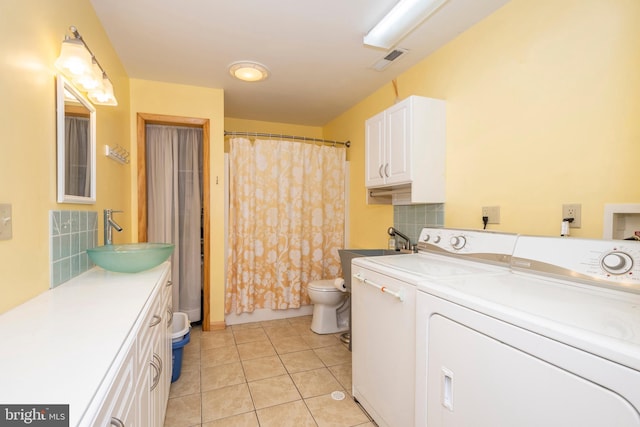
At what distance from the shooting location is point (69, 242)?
1.39 metres

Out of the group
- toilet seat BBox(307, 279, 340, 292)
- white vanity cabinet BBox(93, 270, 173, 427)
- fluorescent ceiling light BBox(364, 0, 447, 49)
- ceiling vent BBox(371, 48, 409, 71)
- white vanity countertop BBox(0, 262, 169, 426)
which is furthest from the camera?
toilet seat BBox(307, 279, 340, 292)

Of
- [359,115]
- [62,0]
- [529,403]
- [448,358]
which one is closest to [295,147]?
[359,115]

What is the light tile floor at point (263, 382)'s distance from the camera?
170 cm

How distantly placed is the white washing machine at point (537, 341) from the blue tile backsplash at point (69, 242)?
1540 millimetres

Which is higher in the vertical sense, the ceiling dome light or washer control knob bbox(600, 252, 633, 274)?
the ceiling dome light

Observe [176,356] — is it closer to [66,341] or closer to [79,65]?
[66,341]

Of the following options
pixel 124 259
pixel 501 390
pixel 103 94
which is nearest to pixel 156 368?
pixel 124 259

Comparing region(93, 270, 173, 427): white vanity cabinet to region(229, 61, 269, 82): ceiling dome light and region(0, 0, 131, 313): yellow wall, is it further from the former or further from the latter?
region(229, 61, 269, 82): ceiling dome light

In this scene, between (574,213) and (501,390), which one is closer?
(501,390)

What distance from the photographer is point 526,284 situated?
122cm

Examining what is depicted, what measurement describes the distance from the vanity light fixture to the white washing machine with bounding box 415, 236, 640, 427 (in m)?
A: 1.72

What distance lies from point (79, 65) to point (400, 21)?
1.58 m

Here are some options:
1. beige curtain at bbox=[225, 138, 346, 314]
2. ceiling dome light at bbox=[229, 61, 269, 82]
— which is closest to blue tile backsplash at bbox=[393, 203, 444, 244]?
beige curtain at bbox=[225, 138, 346, 314]

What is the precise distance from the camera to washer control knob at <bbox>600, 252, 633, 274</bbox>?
3.39 ft
